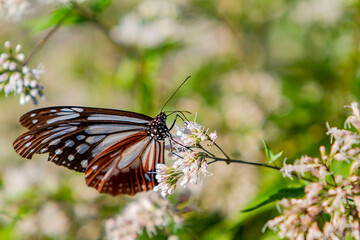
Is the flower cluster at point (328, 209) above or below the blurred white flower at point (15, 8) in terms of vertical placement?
below

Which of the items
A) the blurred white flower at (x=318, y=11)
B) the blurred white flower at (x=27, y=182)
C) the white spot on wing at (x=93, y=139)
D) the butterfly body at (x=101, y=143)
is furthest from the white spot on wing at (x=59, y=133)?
the blurred white flower at (x=318, y=11)

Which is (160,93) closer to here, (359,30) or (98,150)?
(98,150)

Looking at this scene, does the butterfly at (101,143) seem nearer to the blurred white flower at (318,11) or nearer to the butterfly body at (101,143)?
the butterfly body at (101,143)

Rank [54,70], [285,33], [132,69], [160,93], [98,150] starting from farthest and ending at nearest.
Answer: [54,70]
[285,33]
[160,93]
[132,69]
[98,150]

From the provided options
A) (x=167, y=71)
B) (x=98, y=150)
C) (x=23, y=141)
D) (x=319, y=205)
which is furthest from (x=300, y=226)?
(x=167, y=71)

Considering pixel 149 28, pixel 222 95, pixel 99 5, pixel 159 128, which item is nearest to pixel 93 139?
pixel 159 128

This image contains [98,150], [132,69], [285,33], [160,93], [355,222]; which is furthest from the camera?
[285,33]

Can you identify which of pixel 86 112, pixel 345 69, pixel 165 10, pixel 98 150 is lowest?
pixel 98 150

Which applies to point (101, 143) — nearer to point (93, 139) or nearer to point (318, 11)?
point (93, 139)
